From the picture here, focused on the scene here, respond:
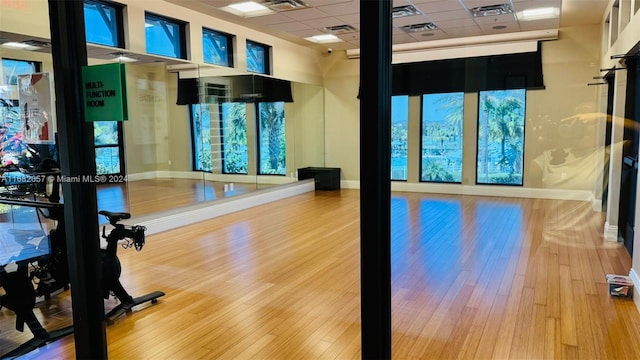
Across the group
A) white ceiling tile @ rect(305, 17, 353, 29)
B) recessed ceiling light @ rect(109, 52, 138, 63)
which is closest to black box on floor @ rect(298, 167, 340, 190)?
white ceiling tile @ rect(305, 17, 353, 29)

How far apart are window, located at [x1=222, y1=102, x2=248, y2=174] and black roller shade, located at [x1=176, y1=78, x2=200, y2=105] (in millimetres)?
691

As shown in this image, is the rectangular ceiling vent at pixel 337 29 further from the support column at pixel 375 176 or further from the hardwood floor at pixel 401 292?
the support column at pixel 375 176

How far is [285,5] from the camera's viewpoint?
645 centimetres

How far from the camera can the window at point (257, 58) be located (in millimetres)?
8906

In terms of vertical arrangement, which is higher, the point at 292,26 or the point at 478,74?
the point at 292,26

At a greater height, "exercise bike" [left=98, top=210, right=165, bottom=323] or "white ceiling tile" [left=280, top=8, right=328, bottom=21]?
"white ceiling tile" [left=280, top=8, right=328, bottom=21]

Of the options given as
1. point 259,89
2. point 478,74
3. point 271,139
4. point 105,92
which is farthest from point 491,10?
point 105,92

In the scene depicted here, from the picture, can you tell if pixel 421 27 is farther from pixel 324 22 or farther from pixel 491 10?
pixel 324 22

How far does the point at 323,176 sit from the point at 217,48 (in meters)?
3.85

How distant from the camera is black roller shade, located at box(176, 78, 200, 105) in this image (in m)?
7.41

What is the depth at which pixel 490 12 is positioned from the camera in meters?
6.89

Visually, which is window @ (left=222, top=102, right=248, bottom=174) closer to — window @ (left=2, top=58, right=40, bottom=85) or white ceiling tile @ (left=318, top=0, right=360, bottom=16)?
white ceiling tile @ (left=318, top=0, right=360, bottom=16)

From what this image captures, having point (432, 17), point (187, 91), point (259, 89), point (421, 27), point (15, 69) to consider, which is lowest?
point (15, 69)

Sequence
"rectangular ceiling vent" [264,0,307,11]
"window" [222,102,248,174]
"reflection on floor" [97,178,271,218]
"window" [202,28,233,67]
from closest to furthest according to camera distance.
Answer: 1. "reflection on floor" [97,178,271,218]
2. "rectangular ceiling vent" [264,0,307,11]
3. "window" [202,28,233,67]
4. "window" [222,102,248,174]
